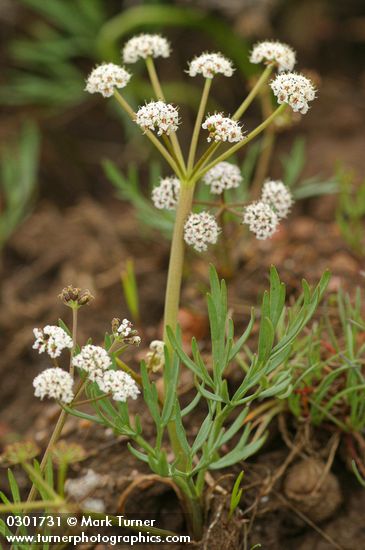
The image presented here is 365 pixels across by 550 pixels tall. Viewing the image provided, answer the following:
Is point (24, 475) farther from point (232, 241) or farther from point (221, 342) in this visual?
point (232, 241)

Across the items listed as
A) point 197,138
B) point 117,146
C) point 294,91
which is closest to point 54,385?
point 197,138

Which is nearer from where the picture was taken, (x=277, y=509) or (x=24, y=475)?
(x=277, y=509)

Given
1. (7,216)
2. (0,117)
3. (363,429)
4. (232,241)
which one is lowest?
(363,429)

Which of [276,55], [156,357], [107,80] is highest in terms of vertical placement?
[276,55]

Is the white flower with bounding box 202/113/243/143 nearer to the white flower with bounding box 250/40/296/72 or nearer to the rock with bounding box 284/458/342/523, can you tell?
the white flower with bounding box 250/40/296/72

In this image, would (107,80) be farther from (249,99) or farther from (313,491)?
(313,491)

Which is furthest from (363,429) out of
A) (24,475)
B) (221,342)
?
(24,475)

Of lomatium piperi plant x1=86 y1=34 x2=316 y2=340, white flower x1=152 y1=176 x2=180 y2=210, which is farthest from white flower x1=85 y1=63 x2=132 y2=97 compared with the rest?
white flower x1=152 y1=176 x2=180 y2=210
